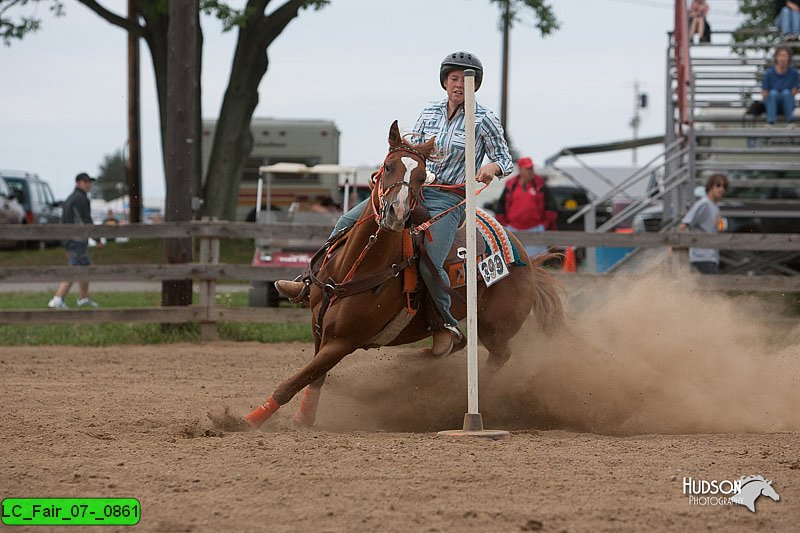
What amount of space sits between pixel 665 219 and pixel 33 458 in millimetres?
12152

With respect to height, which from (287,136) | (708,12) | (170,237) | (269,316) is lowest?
(269,316)

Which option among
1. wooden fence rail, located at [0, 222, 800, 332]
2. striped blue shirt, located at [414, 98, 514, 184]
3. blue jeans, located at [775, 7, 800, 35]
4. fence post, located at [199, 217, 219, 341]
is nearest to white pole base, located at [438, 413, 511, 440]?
striped blue shirt, located at [414, 98, 514, 184]

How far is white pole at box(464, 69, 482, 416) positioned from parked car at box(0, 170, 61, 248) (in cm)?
2706

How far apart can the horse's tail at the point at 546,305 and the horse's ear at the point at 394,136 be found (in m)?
2.16

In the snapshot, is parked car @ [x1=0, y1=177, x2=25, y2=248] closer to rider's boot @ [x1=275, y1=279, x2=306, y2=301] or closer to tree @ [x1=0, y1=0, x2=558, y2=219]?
tree @ [x1=0, y1=0, x2=558, y2=219]

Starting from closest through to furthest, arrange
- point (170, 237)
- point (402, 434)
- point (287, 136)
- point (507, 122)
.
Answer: point (402, 434) → point (170, 237) → point (287, 136) → point (507, 122)

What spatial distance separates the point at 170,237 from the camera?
41.7 ft

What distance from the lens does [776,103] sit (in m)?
15.8

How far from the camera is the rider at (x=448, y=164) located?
23.9ft

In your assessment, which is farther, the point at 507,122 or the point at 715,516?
the point at 507,122

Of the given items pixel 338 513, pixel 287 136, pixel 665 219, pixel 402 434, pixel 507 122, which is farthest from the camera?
pixel 507 122

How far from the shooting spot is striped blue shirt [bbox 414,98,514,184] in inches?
293

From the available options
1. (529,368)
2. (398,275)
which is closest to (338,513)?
(398,275)

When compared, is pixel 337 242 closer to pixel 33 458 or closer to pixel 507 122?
pixel 33 458
